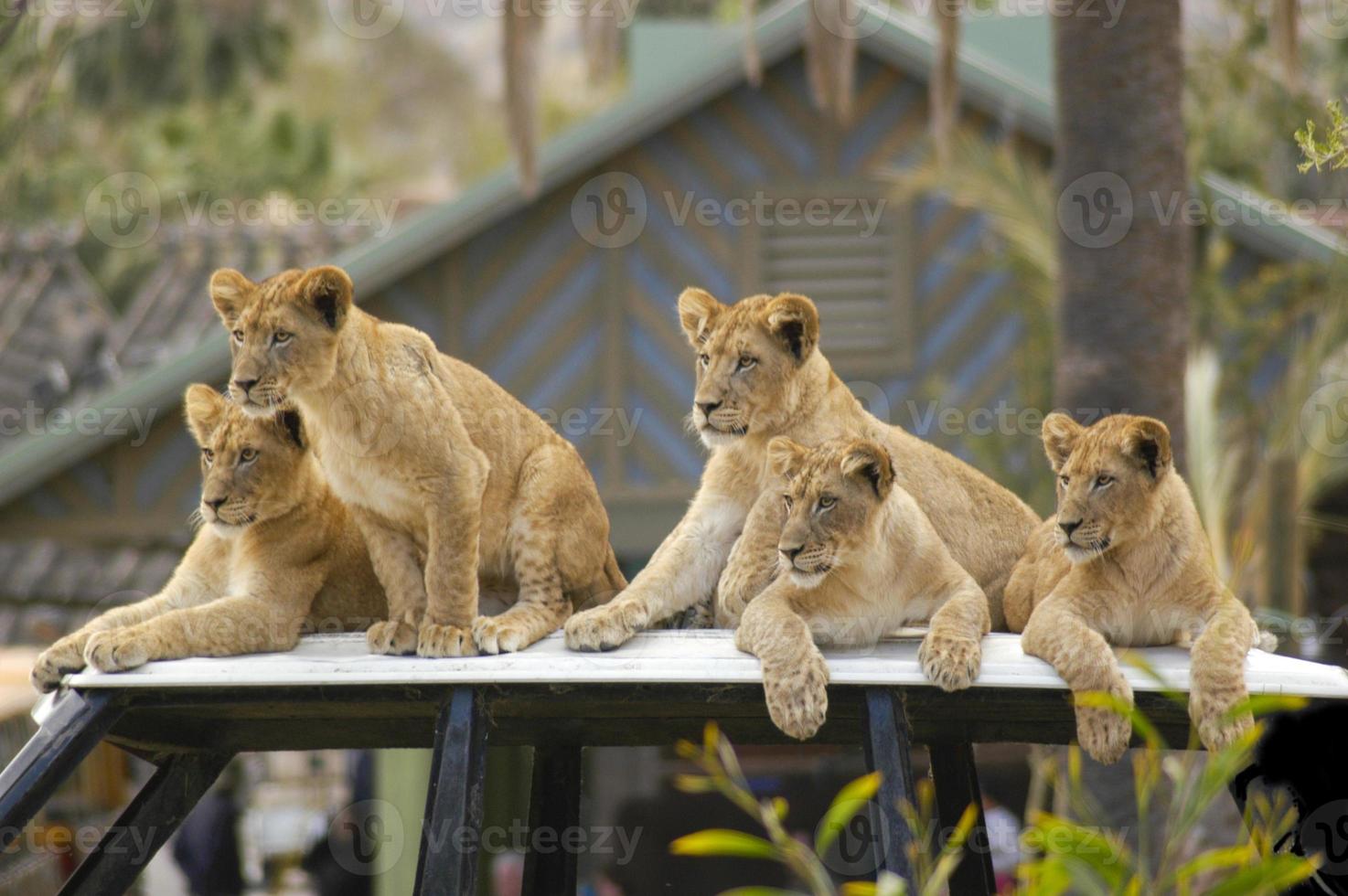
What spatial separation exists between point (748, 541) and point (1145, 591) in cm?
101

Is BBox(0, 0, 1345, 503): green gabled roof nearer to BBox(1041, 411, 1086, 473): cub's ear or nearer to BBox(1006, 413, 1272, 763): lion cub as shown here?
BBox(1041, 411, 1086, 473): cub's ear

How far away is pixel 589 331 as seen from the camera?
12.1 metres

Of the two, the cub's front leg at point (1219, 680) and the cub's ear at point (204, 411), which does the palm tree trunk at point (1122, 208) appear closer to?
the cub's front leg at point (1219, 680)

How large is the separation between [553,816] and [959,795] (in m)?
1.11

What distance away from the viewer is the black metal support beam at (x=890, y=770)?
3.33m

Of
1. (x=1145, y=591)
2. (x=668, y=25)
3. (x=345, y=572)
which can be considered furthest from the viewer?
(x=668, y=25)

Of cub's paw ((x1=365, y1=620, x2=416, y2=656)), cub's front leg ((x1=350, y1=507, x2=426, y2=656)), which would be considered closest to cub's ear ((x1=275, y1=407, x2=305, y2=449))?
cub's front leg ((x1=350, y1=507, x2=426, y2=656))

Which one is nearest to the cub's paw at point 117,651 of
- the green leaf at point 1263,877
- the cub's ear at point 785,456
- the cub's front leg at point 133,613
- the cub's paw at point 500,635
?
the cub's front leg at point 133,613

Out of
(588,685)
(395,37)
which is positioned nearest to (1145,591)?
(588,685)

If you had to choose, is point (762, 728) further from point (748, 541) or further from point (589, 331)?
point (589, 331)

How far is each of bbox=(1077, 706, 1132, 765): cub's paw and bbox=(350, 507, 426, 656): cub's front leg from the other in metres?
1.62

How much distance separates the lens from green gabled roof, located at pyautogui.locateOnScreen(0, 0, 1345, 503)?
11602 mm

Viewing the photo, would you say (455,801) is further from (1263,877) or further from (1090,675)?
(1263,877)

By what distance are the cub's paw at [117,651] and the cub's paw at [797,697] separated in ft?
4.64
